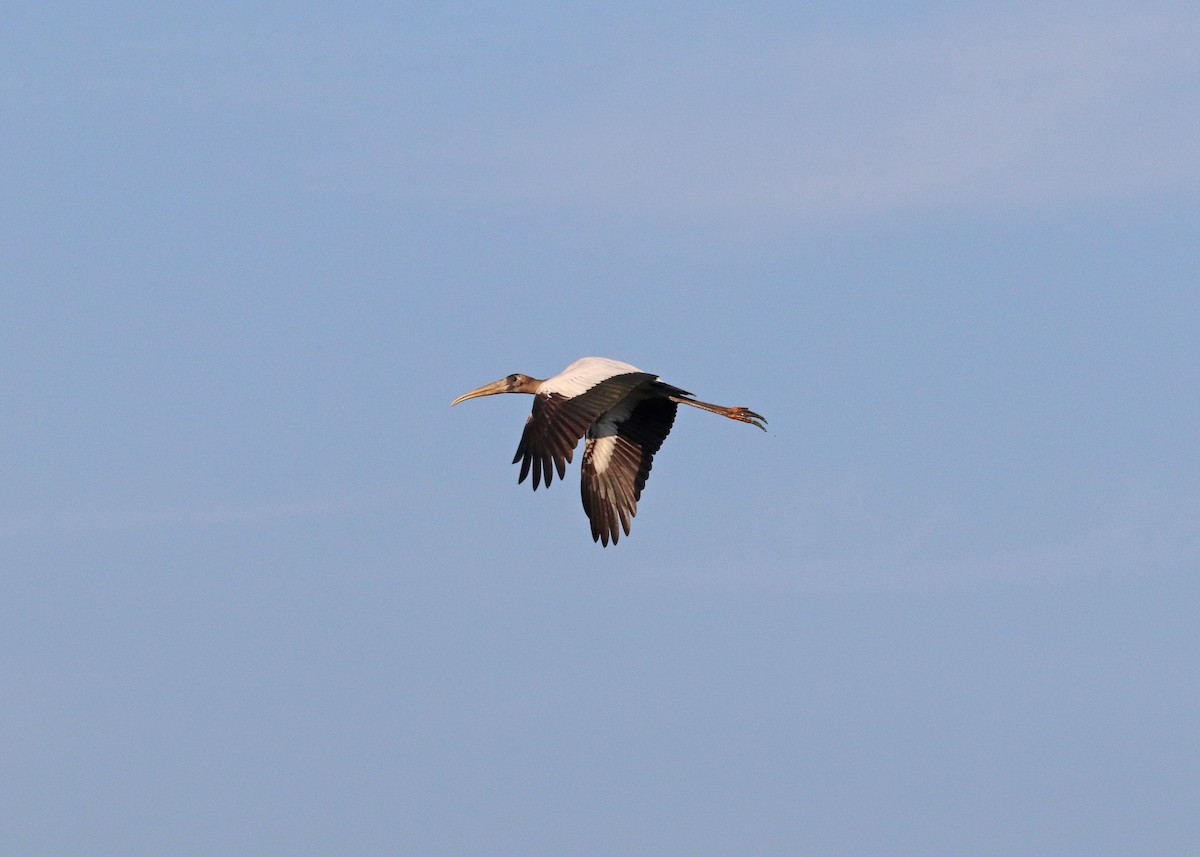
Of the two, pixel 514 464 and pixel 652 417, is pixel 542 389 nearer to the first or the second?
pixel 514 464

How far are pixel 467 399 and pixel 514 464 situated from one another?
8.54 meters

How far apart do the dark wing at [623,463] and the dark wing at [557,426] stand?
3880 mm

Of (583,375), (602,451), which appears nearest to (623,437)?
(602,451)

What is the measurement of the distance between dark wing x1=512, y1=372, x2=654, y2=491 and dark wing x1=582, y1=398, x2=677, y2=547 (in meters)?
3.88

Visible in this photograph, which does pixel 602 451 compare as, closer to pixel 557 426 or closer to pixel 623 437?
pixel 623 437

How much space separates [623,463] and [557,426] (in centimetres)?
607

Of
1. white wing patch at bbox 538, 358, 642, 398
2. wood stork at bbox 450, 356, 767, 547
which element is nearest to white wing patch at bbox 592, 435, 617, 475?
wood stork at bbox 450, 356, 767, 547

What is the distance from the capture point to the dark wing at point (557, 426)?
114 ft

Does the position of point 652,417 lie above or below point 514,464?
above

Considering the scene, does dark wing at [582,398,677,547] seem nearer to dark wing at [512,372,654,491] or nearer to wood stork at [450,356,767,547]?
wood stork at [450,356,767,547]

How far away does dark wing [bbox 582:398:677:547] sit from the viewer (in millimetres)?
41031

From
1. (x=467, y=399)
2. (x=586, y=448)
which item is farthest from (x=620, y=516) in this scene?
(x=467, y=399)

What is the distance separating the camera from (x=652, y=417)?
136ft

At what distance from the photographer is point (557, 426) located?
117 feet
